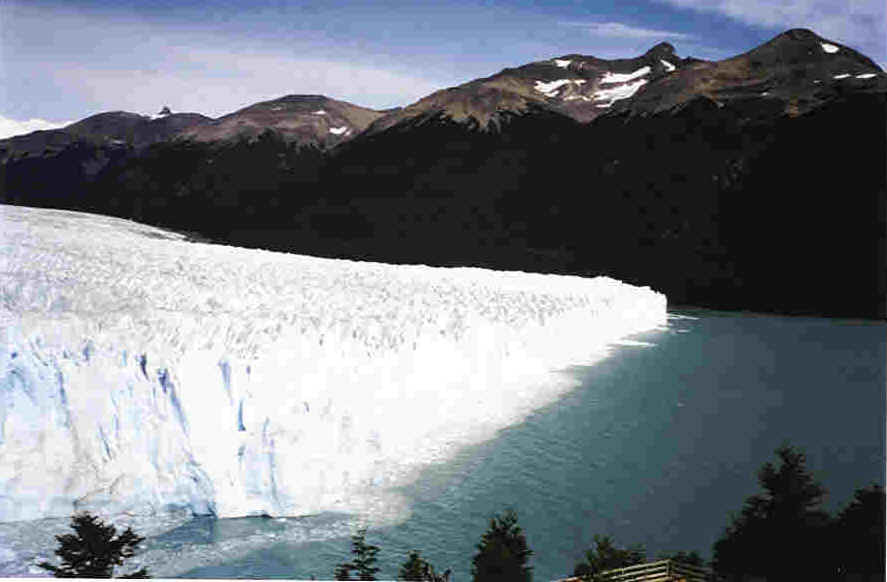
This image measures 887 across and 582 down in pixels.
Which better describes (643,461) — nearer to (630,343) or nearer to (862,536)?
(862,536)

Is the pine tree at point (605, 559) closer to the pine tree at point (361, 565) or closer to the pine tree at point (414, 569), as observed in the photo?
the pine tree at point (414, 569)

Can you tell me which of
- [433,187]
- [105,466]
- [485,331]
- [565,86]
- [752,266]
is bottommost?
[105,466]

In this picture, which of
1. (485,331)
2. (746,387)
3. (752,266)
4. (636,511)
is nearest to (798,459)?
(636,511)

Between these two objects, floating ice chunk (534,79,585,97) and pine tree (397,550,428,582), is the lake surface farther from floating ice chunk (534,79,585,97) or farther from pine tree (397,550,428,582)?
floating ice chunk (534,79,585,97)

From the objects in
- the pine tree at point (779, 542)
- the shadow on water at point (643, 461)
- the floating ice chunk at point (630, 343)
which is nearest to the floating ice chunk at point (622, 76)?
the shadow on water at point (643, 461)

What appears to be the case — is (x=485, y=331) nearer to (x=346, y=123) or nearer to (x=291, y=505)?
(x=346, y=123)

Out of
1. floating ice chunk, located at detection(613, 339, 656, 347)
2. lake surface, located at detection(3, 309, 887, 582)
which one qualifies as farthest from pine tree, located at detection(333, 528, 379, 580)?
floating ice chunk, located at detection(613, 339, 656, 347)
